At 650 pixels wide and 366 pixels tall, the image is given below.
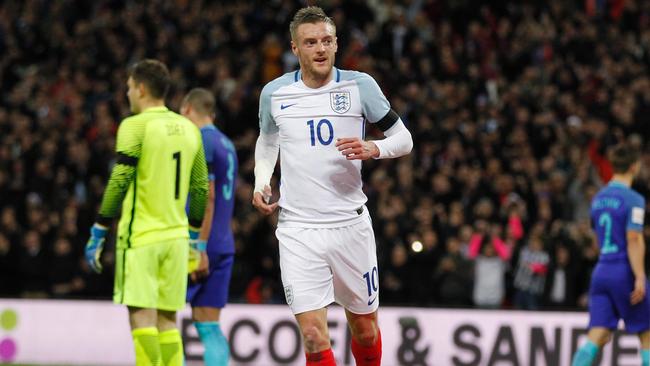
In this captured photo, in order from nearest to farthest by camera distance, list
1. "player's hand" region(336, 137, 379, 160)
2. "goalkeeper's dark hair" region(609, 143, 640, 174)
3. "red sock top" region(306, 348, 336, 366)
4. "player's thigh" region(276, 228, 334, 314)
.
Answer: "player's hand" region(336, 137, 379, 160) < "red sock top" region(306, 348, 336, 366) < "player's thigh" region(276, 228, 334, 314) < "goalkeeper's dark hair" region(609, 143, 640, 174)

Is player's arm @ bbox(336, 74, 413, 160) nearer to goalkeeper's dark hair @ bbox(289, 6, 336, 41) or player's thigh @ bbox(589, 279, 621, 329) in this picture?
goalkeeper's dark hair @ bbox(289, 6, 336, 41)

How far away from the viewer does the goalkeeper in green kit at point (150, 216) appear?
799cm

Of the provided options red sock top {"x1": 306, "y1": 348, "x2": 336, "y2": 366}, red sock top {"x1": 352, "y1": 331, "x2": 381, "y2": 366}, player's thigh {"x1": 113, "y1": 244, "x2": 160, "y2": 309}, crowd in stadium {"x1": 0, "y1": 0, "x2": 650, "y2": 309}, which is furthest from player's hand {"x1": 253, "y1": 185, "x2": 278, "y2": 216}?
crowd in stadium {"x1": 0, "y1": 0, "x2": 650, "y2": 309}

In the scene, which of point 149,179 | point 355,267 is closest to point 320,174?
point 355,267

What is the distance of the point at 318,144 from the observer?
23.2 ft

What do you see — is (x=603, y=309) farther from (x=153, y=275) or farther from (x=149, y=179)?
(x=149, y=179)

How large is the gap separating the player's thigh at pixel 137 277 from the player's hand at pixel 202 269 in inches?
42.3

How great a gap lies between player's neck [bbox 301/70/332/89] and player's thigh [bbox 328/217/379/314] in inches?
33.7

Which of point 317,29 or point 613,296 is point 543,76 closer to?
point 613,296

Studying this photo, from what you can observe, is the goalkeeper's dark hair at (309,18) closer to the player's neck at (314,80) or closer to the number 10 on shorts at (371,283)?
the player's neck at (314,80)

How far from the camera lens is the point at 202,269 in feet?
30.2

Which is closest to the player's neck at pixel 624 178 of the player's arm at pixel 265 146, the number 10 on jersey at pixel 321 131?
the player's arm at pixel 265 146

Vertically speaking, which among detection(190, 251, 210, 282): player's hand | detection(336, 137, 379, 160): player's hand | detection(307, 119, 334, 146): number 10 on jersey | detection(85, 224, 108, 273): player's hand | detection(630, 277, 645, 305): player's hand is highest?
detection(307, 119, 334, 146): number 10 on jersey

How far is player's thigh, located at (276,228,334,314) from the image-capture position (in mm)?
6988
